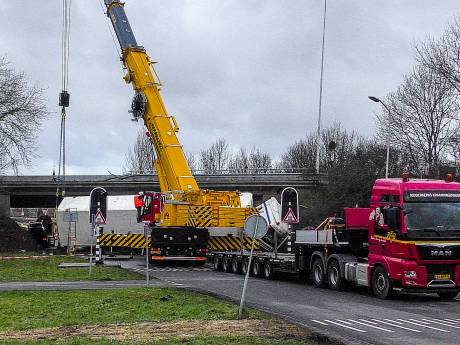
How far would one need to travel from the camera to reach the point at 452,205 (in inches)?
696

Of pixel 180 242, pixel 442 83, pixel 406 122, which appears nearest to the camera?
pixel 180 242

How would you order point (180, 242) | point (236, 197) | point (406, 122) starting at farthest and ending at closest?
point (406, 122) < point (236, 197) < point (180, 242)

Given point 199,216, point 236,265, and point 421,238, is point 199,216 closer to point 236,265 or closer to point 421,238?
point 236,265

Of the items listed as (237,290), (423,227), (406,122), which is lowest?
(237,290)

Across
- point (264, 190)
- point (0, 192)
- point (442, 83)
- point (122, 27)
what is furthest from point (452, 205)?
point (0, 192)

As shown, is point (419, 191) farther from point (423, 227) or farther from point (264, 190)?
point (264, 190)

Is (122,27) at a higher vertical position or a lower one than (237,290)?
higher

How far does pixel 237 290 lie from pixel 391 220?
516 centimetres

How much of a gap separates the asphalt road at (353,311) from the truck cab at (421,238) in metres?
0.57

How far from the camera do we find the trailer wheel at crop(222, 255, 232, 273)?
1112 inches

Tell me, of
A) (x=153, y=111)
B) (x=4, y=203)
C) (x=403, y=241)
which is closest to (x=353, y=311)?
(x=403, y=241)

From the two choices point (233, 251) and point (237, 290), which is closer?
point (237, 290)

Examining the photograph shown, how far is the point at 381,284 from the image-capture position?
18312 millimetres

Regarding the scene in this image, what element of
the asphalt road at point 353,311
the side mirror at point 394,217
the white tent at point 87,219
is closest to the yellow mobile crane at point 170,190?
the asphalt road at point 353,311
